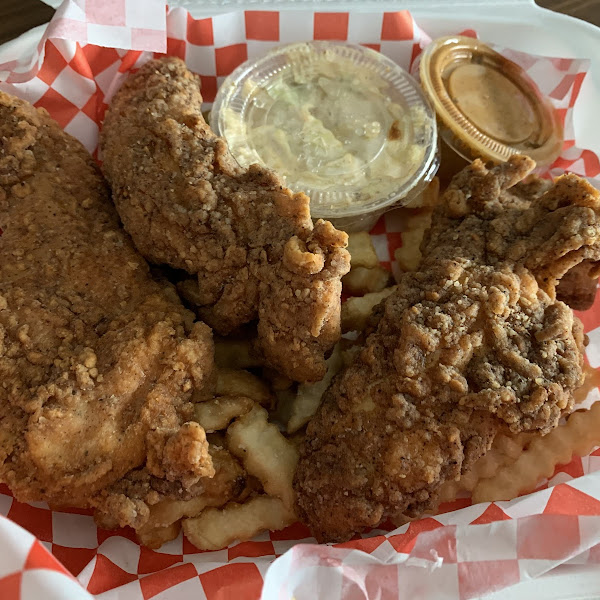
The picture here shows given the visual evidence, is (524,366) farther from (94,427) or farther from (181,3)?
(181,3)

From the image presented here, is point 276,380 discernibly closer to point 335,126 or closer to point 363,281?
point 363,281

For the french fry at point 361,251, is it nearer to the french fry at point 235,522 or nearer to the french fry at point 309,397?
the french fry at point 309,397

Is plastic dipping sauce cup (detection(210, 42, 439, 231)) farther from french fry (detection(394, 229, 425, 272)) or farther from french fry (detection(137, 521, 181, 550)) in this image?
french fry (detection(137, 521, 181, 550))

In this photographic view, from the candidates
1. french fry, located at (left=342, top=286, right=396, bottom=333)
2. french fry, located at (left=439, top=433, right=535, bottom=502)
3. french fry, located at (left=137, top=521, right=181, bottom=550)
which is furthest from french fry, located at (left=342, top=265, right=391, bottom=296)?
french fry, located at (left=137, top=521, right=181, bottom=550)

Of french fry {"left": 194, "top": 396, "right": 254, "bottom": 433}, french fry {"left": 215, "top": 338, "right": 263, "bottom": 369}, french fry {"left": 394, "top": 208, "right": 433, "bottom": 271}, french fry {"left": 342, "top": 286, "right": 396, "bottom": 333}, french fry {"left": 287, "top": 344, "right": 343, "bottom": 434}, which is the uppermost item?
french fry {"left": 394, "top": 208, "right": 433, "bottom": 271}

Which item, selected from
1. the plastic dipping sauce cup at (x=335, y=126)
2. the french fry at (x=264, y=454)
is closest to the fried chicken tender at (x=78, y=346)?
the french fry at (x=264, y=454)

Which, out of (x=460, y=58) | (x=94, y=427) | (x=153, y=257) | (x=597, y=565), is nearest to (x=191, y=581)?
(x=94, y=427)
